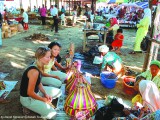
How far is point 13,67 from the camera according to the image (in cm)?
532

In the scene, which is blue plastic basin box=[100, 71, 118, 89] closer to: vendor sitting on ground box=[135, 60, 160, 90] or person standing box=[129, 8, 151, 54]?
vendor sitting on ground box=[135, 60, 160, 90]

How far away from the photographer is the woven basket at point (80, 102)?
2646mm

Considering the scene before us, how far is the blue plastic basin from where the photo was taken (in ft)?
13.6

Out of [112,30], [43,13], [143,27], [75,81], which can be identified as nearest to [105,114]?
[75,81]

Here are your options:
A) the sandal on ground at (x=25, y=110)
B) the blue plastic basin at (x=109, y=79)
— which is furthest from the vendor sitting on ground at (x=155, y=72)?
the sandal on ground at (x=25, y=110)

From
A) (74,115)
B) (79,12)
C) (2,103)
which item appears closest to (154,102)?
(74,115)

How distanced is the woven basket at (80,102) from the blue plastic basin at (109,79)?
1458 millimetres

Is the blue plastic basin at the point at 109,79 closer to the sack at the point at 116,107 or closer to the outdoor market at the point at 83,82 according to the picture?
the outdoor market at the point at 83,82

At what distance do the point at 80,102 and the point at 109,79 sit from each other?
64.5 inches

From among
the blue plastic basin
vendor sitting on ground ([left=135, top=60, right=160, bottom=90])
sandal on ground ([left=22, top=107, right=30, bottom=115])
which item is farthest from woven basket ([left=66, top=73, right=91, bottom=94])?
vendor sitting on ground ([left=135, top=60, right=160, bottom=90])

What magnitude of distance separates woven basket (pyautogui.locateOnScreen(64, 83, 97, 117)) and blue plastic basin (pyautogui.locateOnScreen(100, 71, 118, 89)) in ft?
4.78

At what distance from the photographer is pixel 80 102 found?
2643 millimetres

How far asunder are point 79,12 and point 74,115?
17.8 m

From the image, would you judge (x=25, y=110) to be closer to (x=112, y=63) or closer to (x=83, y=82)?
(x=83, y=82)
